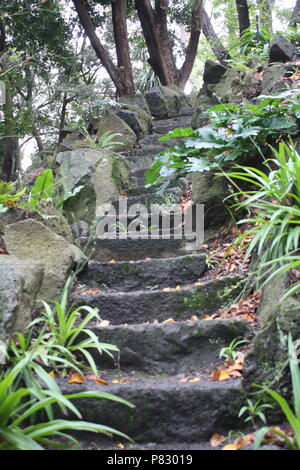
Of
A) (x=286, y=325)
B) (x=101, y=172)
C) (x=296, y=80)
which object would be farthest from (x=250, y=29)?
(x=286, y=325)

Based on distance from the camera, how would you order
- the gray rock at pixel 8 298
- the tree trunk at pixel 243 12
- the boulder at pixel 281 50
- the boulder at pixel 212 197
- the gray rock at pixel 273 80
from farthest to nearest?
the tree trunk at pixel 243 12, the boulder at pixel 281 50, the gray rock at pixel 273 80, the boulder at pixel 212 197, the gray rock at pixel 8 298

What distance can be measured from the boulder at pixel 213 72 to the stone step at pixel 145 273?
3.78m

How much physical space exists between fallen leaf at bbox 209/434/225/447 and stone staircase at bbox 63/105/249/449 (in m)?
0.03

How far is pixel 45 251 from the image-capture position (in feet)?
10.9

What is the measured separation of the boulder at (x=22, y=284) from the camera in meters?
2.53

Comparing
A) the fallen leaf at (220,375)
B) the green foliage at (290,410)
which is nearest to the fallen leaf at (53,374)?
the fallen leaf at (220,375)

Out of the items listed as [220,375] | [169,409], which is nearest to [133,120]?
[220,375]

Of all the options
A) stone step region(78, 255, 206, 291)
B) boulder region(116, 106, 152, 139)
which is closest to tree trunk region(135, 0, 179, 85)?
boulder region(116, 106, 152, 139)

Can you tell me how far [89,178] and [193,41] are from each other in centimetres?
671

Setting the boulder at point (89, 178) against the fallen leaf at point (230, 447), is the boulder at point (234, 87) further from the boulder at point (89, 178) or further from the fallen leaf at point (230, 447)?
the fallen leaf at point (230, 447)

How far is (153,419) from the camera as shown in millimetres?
2332

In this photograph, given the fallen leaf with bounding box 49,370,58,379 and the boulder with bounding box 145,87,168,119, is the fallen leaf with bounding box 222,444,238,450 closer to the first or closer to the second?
the fallen leaf with bounding box 49,370,58,379

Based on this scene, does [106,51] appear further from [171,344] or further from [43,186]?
[171,344]

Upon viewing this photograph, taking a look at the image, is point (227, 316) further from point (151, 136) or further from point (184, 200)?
point (151, 136)
